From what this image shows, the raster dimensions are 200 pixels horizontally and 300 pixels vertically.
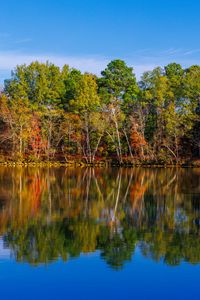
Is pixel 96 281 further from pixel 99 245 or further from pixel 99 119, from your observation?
pixel 99 119

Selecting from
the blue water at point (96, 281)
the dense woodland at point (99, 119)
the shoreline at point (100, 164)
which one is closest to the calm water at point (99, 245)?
the blue water at point (96, 281)

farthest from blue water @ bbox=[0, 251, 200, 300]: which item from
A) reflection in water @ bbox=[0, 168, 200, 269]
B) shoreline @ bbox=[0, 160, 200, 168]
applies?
shoreline @ bbox=[0, 160, 200, 168]

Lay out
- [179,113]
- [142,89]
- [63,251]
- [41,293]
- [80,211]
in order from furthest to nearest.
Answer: [142,89], [179,113], [80,211], [63,251], [41,293]

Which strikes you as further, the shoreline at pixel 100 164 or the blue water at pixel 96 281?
the shoreline at pixel 100 164

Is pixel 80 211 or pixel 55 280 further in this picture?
pixel 80 211

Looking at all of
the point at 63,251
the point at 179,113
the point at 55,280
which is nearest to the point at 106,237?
the point at 63,251

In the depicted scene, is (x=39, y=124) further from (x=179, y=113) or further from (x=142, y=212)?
(x=142, y=212)

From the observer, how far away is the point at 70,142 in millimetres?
65938

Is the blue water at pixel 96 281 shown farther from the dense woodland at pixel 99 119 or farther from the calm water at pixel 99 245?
the dense woodland at pixel 99 119

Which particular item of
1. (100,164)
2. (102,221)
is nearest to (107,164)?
(100,164)

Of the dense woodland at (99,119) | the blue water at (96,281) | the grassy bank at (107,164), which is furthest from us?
the dense woodland at (99,119)

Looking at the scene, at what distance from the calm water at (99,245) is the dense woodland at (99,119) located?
31770mm

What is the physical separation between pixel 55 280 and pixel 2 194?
58.5ft

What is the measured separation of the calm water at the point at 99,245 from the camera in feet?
41.8
